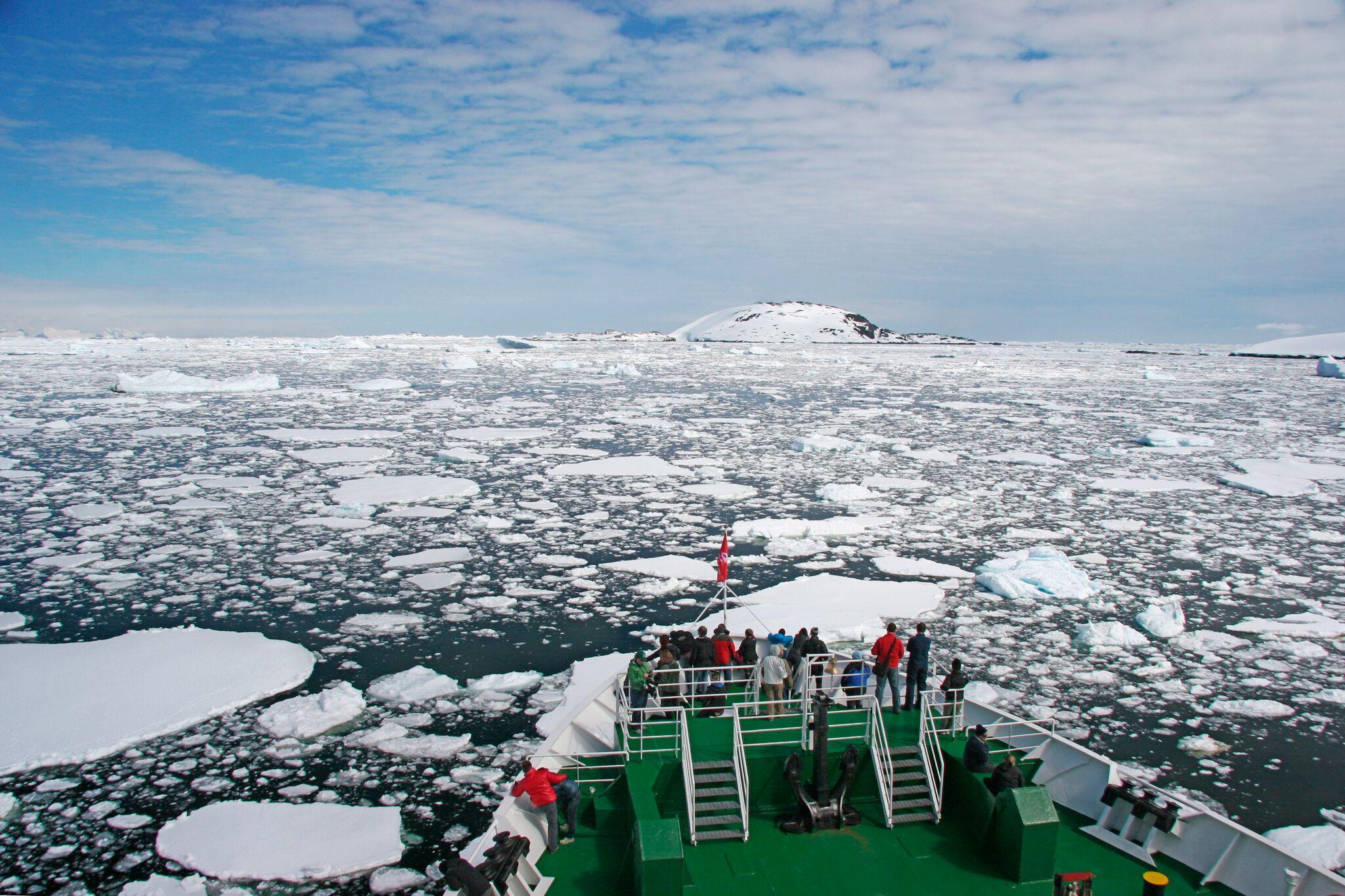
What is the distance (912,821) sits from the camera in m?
6.86

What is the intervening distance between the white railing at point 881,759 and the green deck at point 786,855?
13cm

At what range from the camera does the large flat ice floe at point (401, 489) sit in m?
19.1

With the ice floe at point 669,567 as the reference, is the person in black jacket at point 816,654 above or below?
above

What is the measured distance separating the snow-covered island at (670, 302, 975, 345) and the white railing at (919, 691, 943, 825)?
15787cm

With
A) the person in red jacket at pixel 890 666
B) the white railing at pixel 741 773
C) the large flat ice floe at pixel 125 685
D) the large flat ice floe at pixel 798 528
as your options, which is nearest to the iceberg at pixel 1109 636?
the person in red jacket at pixel 890 666

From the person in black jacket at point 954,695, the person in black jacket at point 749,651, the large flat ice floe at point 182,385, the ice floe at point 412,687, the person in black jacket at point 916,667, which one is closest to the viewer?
the person in black jacket at point 954,695

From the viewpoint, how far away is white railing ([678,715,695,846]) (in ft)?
21.4

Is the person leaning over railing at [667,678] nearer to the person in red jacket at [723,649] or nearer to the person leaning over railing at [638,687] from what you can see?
the person leaning over railing at [638,687]

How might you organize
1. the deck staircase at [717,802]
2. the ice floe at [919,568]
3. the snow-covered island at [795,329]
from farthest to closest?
1. the snow-covered island at [795,329]
2. the ice floe at [919,568]
3. the deck staircase at [717,802]

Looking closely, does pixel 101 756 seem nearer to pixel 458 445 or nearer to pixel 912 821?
pixel 912 821

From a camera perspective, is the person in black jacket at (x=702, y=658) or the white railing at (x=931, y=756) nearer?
the white railing at (x=931, y=756)

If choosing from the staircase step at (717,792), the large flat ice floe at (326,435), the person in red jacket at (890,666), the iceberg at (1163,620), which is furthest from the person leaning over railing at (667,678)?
the large flat ice floe at (326,435)

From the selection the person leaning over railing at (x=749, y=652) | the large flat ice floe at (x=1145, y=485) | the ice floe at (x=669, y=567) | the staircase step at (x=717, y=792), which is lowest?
the staircase step at (x=717, y=792)

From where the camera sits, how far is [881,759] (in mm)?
7066
